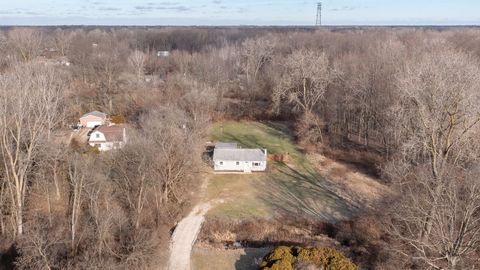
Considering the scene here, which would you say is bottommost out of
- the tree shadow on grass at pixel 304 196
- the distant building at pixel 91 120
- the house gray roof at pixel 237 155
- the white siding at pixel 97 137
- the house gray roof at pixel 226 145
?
the tree shadow on grass at pixel 304 196

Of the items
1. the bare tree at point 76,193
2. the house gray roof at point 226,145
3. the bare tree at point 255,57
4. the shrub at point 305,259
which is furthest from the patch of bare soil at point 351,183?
the bare tree at point 255,57

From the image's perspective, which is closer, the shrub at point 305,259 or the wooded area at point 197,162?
the wooded area at point 197,162

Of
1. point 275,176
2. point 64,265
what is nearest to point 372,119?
point 275,176

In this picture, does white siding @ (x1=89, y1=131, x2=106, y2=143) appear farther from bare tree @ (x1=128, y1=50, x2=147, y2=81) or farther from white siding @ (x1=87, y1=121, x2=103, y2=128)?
bare tree @ (x1=128, y1=50, x2=147, y2=81)

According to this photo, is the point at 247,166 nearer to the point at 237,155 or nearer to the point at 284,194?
the point at 237,155

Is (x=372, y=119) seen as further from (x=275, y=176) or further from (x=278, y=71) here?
(x=278, y=71)

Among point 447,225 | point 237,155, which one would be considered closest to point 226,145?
point 237,155

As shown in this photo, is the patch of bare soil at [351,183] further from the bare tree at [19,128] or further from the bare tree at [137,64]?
the bare tree at [137,64]
